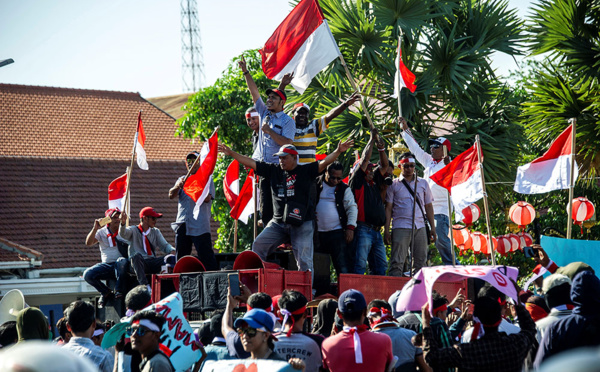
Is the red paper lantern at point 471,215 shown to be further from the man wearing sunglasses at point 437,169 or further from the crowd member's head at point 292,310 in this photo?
the crowd member's head at point 292,310

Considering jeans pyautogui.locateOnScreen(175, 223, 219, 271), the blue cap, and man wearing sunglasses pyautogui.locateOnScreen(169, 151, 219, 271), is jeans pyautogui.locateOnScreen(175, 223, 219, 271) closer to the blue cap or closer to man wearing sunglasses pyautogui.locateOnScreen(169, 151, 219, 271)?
man wearing sunglasses pyautogui.locateOnScreen(169, 151, 219, 271)

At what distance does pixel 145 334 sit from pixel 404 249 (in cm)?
551

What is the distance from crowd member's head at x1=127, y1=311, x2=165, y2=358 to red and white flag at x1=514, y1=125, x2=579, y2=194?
536 cm

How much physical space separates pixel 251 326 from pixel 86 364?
8.28ft

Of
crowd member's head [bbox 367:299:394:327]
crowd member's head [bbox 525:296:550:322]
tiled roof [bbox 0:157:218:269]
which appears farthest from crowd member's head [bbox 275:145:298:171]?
tiled roof [bbox 0:157:218:269]

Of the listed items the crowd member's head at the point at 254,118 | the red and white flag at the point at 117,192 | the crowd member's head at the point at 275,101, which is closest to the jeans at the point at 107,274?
the red and white flag at the point at 117,192

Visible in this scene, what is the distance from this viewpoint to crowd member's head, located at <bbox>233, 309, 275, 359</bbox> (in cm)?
480

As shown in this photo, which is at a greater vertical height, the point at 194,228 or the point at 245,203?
the point at 245,203

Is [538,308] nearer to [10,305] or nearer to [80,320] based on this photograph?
[80,320]

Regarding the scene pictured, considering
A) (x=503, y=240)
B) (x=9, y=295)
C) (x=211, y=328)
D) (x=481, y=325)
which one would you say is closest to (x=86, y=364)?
(x=481, y=325)

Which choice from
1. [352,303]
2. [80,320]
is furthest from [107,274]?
[352,303]

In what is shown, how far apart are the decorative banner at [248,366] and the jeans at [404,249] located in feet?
17.0

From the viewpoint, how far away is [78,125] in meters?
27.0

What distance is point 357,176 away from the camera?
9922 mm
